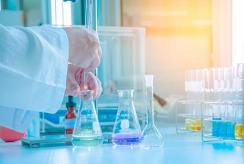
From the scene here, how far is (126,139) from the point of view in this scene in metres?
1.27

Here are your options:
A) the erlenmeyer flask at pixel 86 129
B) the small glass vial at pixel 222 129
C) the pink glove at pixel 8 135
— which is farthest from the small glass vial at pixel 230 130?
the pink glove at pixel 8 135

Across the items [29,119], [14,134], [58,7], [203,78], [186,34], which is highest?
[58,7]

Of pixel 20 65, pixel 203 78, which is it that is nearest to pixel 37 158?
pixel 20 65

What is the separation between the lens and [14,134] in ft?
5.19

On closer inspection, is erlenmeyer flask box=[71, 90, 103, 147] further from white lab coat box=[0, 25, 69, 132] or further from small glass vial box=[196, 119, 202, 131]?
small glass vial box=[196, 119, 202, 131]

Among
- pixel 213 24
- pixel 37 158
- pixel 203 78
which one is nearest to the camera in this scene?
pixel 37 158

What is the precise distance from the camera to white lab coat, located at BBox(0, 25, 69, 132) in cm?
77

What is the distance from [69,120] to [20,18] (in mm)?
1214

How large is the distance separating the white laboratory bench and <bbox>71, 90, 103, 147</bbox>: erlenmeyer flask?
29 mm

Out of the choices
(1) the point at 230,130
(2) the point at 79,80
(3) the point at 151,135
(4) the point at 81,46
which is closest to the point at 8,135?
(2) the point at 79,80

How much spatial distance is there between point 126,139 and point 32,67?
0.57 metres

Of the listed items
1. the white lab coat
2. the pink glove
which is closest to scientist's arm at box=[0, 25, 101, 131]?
the white lab coat

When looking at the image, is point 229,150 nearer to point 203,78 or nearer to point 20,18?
point 203,78

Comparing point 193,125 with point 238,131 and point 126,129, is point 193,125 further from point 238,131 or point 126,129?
point 126,129
